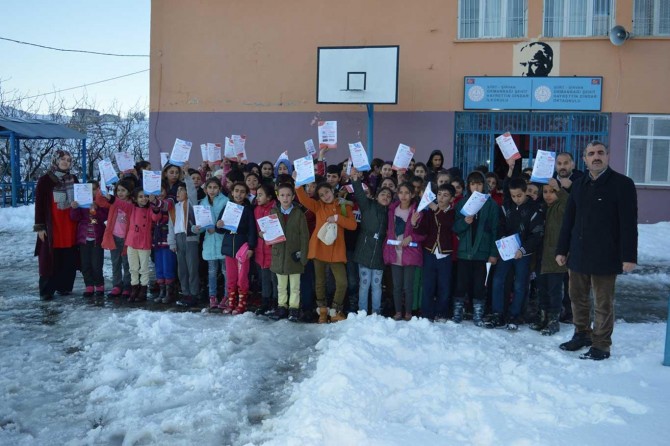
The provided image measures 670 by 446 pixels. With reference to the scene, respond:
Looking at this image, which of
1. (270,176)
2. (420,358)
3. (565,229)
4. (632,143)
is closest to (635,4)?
(632,143)

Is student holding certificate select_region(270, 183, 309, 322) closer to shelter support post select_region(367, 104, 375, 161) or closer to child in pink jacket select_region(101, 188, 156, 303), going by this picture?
child in pink jacket select_region(101, 188, 156, 303)

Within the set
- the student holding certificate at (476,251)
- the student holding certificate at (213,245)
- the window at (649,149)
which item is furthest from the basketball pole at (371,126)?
the student holding certificate at (476,251)

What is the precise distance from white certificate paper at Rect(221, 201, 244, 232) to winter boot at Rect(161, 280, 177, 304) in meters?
1.44

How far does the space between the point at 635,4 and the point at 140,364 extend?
593 inches

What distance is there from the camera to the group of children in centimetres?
692

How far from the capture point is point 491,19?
52.7 feet

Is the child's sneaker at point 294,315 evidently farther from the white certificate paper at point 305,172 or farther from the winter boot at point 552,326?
the winter boot at point 552,326

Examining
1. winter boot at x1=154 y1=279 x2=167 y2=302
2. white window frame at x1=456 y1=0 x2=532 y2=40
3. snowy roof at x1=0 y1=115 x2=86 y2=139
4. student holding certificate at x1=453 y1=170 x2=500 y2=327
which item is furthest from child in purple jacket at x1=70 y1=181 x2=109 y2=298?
snowy roof at x1=0 y1=115 x2=86 y2=139

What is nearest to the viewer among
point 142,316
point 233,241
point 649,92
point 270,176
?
point 142,316

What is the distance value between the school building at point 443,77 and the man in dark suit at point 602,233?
1055cm

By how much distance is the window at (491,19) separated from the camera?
52.4 feet

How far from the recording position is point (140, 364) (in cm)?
559

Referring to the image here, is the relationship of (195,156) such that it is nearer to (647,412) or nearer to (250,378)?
(250,378)

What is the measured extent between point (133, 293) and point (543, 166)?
17.7ft
